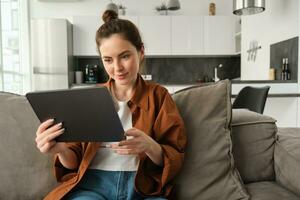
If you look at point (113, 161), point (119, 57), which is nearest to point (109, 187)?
point (113, 161)

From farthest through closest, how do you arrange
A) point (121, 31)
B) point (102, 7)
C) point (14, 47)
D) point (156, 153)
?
point (102, 7) → point (14, 47) → point (121, 31) → point (156, 153)

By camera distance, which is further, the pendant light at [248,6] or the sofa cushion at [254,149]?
the pendant light at [248,6]

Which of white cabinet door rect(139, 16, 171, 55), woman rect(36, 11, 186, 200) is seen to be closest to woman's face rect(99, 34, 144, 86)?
woman rect(36, 11, 186, 200)

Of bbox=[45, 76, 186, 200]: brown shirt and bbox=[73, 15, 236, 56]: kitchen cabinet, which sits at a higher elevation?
bbox=[73, 15, 236, 56]: kitchen cabinet

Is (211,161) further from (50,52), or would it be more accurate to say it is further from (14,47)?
(14,47)

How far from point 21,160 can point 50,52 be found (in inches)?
152

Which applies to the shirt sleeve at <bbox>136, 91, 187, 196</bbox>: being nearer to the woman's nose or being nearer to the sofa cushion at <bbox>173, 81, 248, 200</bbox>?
the sofa cushion at <bbox>173, 81, 248, 200</bbox>

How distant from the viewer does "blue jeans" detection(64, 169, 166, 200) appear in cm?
106

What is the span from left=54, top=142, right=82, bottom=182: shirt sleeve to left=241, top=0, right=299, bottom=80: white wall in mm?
2615

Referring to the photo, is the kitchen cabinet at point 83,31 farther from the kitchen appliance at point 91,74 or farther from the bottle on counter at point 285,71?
the bottle on counter at point 285,71

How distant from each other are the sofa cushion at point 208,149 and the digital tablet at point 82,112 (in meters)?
0.37

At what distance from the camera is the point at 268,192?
3.62ft

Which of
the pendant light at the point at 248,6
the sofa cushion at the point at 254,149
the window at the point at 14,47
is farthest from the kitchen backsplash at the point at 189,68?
the sofa cushion at the point at 254,149

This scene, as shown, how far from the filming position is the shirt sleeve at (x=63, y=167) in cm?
111
